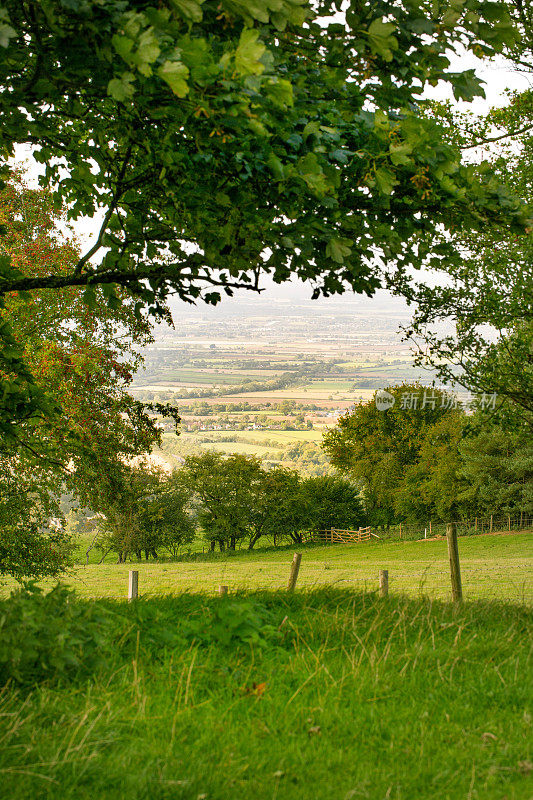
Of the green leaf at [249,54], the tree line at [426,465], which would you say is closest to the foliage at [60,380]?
the green leaf at [249,54]

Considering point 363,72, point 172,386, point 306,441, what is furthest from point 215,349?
point 363,72

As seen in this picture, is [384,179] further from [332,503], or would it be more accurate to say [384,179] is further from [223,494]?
[332,503]

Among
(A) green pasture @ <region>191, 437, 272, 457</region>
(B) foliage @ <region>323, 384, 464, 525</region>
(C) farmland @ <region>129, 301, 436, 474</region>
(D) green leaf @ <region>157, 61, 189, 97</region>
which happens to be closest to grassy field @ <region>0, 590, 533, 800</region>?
(D) green leaf @ <region>157, 61, 189, 97</region>

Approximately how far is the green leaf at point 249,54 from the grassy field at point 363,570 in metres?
5.12

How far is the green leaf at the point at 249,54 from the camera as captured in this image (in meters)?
3.53

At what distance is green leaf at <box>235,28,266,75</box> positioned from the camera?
3525 mm

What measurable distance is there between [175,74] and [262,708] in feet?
12.5

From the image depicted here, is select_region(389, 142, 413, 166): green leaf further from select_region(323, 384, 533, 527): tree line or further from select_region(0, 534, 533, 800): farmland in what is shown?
select_region(323, 384, 533, 527): tree line

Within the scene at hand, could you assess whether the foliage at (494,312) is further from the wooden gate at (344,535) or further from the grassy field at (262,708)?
the wooden gate at (344,535)

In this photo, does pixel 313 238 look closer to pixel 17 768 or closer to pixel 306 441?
pixel 17 768

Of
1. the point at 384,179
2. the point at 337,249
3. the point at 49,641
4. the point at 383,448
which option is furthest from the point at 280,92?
the point at 383,448

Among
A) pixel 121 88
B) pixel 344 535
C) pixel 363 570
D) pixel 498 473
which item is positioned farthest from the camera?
pixel 344 535

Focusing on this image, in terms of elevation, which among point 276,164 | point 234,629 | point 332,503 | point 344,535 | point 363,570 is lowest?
point 344,535

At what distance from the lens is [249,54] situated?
11.6 ft
